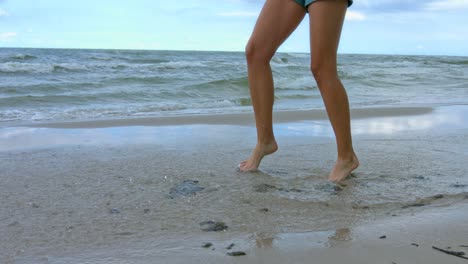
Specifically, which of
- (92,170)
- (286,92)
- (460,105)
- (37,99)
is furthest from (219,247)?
(286,92)

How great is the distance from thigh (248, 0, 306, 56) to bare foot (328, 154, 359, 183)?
0.71 m

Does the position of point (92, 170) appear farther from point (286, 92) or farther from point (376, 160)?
point (286, 92)

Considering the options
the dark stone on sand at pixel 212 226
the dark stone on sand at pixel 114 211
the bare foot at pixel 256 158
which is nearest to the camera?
the dark stone on sand at pixel 212 226

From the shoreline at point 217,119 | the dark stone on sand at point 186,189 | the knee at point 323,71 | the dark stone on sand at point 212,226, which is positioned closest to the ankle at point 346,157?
the knee at point 323,71

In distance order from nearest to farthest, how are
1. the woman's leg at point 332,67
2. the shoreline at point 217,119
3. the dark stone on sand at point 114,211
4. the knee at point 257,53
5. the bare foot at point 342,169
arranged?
the dark stone on sand at point 114,211 < the woman's leg at point 332,67 < the bare foot at point 342,169 < the knee at point 257,53 < the shoreline at point 217,119

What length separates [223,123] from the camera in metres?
5.36

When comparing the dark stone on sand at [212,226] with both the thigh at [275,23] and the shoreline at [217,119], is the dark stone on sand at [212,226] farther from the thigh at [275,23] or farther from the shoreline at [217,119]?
the shoreline at [217,119]

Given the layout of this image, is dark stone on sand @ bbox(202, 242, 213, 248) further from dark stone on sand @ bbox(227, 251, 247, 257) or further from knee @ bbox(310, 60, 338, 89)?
knee @ bbox(310, 60, 338, 89)

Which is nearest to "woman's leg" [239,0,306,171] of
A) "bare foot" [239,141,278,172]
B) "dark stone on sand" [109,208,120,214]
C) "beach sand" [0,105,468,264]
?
"bare foot" [239,141,278,172]

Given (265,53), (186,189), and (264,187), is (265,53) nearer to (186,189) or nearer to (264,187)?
(264,187)

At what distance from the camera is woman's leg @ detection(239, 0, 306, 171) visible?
268cm

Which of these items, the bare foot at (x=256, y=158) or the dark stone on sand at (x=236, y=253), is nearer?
the dark stone on sand at (x=236, y=253)

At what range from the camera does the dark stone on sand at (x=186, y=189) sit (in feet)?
7.78

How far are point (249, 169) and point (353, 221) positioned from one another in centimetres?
97
